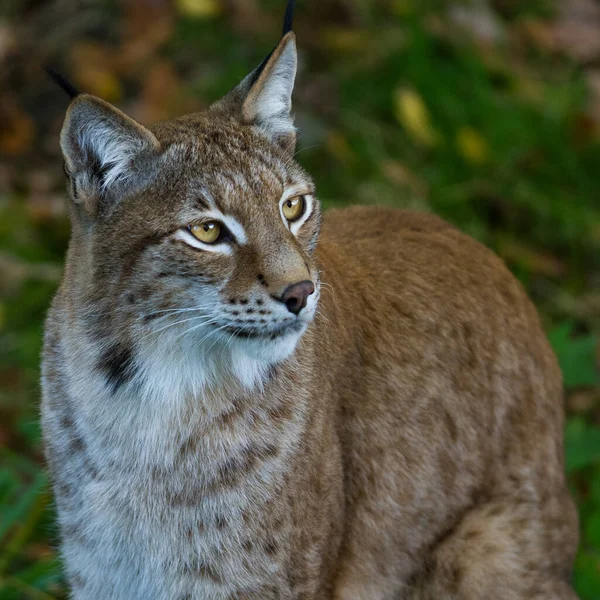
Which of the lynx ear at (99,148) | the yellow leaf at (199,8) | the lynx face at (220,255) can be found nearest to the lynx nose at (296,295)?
the lynx face at (220,255)

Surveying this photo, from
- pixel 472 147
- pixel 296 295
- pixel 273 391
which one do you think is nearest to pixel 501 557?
pixel 273 391

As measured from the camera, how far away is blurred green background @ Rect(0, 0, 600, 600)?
671 centimetres

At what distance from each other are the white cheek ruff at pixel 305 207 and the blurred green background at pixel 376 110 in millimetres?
2922

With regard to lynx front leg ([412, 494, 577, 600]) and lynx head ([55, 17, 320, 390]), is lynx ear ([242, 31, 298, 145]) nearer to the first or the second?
lynx head ([55, 17, 320, 390])

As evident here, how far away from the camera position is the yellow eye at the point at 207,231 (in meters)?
3.27

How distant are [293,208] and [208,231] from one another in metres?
0.33

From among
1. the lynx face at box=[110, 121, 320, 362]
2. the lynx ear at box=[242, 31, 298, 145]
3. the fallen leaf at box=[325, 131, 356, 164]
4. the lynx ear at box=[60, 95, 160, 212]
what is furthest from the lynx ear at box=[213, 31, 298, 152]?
the fallen leaf at box=[325, 131, 356, 164]

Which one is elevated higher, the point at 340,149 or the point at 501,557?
the point at 340,149

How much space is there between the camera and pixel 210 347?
3.45 meters

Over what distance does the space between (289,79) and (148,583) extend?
174 cm

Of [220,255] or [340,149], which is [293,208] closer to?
[220,255]

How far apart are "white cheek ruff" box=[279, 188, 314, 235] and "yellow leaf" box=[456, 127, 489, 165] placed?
3.85 meters

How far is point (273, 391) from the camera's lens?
3.60 metres

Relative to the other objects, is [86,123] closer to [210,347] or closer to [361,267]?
[210,347]
